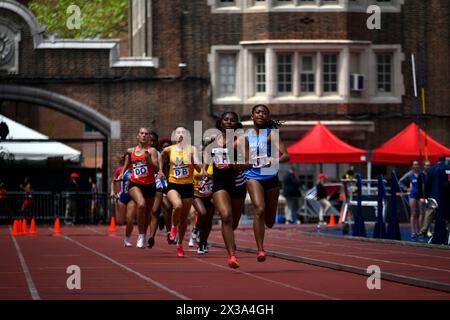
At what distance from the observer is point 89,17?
71.4 metres

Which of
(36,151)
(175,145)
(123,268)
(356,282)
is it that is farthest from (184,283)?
(36,151)

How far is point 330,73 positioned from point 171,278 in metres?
33.4

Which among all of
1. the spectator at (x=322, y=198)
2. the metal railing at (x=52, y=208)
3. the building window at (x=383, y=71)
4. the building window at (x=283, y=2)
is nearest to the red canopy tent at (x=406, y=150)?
the spectator at (x=322, y=198)

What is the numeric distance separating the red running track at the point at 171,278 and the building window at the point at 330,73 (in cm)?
2471

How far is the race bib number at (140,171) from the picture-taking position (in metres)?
24.9

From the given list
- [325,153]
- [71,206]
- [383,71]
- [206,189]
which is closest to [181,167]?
[206,189]

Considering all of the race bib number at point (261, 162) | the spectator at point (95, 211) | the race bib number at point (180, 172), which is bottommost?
the spectator at point (95, 211)

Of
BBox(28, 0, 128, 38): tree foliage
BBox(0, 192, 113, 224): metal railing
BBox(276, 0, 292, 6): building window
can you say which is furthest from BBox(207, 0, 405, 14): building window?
BBox(28, 0, 128, 38): tree foliage

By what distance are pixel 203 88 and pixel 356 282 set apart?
33.8m

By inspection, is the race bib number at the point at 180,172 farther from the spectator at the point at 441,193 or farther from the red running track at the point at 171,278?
the spectator at the point at 441,193

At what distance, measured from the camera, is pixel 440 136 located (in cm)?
4975

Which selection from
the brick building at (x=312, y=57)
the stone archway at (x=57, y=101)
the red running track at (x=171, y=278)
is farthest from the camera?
the brick building at (x=312, y=57)

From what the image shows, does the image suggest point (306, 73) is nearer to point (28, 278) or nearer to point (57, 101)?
point (57, 101)
